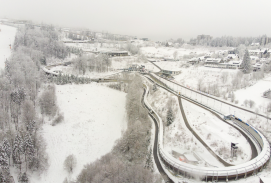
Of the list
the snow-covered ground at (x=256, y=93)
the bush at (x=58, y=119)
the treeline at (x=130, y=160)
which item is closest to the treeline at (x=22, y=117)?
the bush at (x=58, y=119)

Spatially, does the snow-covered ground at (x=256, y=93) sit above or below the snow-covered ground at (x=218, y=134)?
above

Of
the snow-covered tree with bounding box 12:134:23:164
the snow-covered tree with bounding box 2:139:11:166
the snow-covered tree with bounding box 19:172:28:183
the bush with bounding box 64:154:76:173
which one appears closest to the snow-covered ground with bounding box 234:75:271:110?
the bush with bounding box 64:154:76:173

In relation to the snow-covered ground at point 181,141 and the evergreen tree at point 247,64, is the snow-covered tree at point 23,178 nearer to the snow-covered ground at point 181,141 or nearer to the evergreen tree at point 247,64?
the snow-covered ground at point 181,141

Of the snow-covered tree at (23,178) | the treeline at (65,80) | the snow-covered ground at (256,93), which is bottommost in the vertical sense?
the snow-covered tree at (23,178)

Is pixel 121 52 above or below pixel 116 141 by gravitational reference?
above

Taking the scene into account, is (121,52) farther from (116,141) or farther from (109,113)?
(116,141)

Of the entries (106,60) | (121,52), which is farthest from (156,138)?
(121,52)
